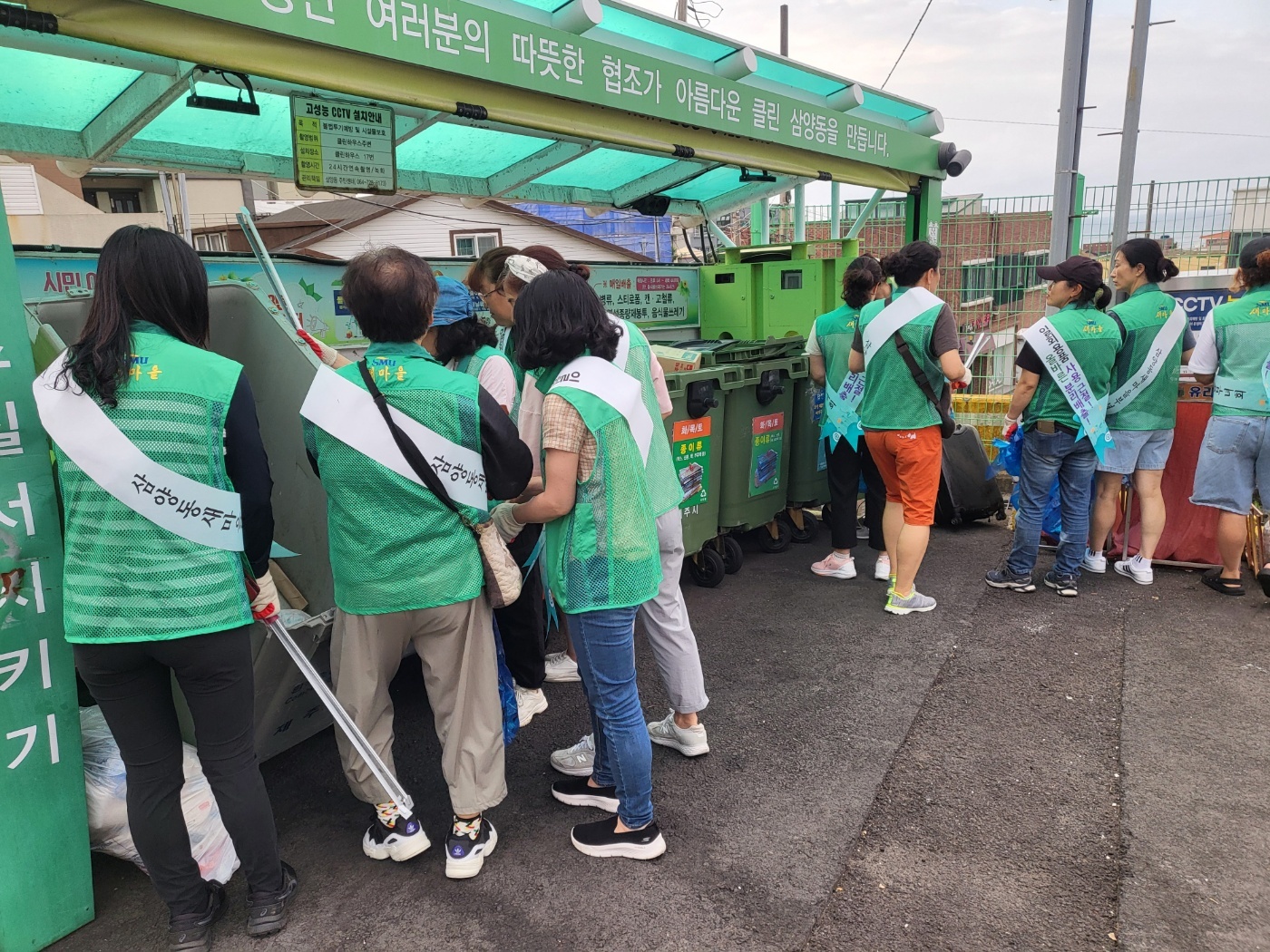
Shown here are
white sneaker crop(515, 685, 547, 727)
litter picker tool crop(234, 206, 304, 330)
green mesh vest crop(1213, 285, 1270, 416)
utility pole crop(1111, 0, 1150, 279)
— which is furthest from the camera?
utility pole crop(1111, 0, 1150, 279)

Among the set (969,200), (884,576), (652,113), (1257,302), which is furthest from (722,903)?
(969,200)

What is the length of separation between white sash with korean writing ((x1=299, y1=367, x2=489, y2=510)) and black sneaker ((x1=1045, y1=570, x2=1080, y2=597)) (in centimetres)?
382

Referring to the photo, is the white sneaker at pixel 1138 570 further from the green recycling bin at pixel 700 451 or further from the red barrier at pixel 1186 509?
the green recycling bin at pixel 700 451

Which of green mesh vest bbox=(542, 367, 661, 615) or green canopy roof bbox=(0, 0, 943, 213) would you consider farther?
green canopy roof bbox=(0, 0, 943, 213)

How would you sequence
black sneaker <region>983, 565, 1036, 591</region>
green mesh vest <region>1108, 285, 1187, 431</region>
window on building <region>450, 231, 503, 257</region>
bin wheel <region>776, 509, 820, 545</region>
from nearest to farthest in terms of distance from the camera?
green mesh vest <region>1108, 285, 1187, 431</region>
black sneaker <region>983, 565, 1036, 591</region>
bin wheel <region>776, 509, 820, 545</region>
window on building <region>450, 231, 503, 257</region>

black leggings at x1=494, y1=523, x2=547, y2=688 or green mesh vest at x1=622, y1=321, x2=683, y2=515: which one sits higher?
green mesh vest at x1=622, y1=321, x2=683, y2=515

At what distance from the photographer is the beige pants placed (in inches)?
94.2

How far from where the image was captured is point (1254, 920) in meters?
2.27

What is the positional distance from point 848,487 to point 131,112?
403 centimetres

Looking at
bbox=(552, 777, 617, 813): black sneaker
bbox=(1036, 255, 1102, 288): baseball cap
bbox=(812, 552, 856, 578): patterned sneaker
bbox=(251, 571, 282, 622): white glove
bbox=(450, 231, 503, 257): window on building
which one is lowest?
bbox=(552, 777, 617, 813): black sneaker

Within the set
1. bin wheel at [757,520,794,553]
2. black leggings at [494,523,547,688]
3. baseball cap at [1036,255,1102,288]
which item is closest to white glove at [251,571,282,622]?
black leggings at [494,523,547,688]

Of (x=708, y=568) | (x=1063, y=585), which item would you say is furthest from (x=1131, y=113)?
(x=708, y=568)

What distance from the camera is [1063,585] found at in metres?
4.73

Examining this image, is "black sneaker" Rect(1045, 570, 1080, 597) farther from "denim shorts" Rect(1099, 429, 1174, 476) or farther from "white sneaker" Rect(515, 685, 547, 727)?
"white sneaker" Rect(515, 685, 547, 727)
